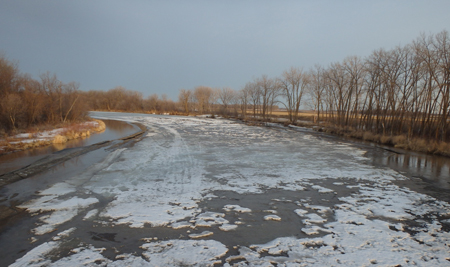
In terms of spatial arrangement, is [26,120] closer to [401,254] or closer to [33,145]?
[33,145]

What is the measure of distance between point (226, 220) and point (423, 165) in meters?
11.6

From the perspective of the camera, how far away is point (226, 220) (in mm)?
5363

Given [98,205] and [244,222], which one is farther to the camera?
[98,205]

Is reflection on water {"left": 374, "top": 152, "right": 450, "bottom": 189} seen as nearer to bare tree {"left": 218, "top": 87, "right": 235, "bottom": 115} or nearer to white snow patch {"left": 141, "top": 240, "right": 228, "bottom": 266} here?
white snow patch {"left": 141, "top": 240, "right": 228, "bottom": 266}

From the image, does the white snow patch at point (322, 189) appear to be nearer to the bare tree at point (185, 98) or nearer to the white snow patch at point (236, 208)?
the white snow patch at point (236, 208)

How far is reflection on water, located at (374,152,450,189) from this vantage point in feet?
30.6

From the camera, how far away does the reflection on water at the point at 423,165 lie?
30.6 ft

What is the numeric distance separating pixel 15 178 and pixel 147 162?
183 inches

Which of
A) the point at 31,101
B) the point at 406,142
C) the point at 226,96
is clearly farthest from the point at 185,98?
the point at 406,142

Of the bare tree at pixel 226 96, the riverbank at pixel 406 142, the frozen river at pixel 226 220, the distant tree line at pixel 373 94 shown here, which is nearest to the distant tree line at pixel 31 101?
the distant tree line at pixel 373 94

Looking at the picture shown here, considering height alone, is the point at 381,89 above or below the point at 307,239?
above

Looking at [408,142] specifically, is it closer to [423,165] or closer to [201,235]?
[423,165]

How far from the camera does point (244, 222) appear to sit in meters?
5.26

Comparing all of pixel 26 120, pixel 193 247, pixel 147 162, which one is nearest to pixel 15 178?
pixel 147 162
